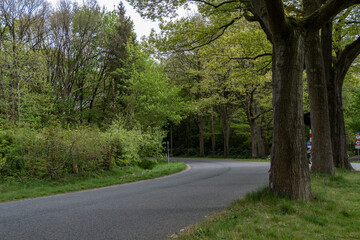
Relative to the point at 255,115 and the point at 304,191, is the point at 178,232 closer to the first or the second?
the point at 304,191

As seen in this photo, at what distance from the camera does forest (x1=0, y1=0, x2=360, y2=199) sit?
11641mm

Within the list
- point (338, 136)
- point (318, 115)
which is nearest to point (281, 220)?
point (318, 115)

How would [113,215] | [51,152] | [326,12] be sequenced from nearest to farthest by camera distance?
[113,215] → [326,12] → [51,152]

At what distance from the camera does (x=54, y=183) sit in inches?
449

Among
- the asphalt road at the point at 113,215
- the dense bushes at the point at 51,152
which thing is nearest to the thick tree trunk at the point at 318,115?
the asphalt road at the point at 113,215

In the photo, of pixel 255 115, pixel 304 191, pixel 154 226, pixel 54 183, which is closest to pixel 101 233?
pixel 154 226

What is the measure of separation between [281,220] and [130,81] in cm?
2531

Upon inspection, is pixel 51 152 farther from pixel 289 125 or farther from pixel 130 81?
pixel 130 81

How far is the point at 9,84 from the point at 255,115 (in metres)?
22.1

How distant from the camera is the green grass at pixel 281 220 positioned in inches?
160

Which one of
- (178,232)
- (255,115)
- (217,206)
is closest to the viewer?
(178,232)

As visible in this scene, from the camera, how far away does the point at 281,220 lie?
4.71m

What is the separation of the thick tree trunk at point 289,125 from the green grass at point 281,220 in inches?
14.2

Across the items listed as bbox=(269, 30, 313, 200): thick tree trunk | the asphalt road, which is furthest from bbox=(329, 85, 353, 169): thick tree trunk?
bbox=(269, 30, 313, 200): thick tree trunk
